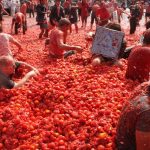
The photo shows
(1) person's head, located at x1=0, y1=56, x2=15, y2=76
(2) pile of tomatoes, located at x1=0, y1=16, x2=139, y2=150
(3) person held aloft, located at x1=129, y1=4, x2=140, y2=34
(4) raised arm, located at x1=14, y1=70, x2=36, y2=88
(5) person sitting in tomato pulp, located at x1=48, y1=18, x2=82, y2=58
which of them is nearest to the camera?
(2) pile of tomatoes, located at x1=0, y1=16, x2=139, y2=150

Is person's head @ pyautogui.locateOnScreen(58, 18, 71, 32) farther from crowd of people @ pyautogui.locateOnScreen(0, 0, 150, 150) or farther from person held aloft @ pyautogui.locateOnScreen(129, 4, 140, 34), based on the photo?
person held aloft @ pyautogui.locateOnScreen(129, 4, 140, 34)

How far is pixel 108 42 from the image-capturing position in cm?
859

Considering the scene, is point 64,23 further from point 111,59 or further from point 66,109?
point 66,109

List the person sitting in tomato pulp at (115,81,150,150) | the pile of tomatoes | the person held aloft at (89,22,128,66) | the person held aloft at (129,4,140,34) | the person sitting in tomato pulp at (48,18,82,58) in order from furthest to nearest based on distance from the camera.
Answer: the person held aloft at (129,4,140,34), the person sitting in tomato pulp at (48,18,82,58), the person held aloft at (89,22,128,66), the pile of tomatoes, the person sitting in tomato pulp at (115,81,150,150)

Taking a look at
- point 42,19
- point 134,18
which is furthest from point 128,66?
point 134,18

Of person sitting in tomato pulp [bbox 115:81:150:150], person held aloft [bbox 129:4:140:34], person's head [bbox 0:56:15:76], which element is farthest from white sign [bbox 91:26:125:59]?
person held aloft [bbox 129:4:140:34]

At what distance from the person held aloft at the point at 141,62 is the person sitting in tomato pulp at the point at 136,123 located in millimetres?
3441

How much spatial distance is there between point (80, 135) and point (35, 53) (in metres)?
7.51

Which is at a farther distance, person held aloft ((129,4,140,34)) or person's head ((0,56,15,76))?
person held aloft ((129,4,140,34))

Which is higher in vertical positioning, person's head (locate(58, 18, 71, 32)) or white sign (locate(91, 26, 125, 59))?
person's head (locate(58, 18, 71, 32))

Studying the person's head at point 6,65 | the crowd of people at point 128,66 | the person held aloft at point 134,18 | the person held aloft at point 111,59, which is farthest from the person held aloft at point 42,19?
the person's head at point 6,65

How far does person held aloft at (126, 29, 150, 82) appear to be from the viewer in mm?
6879

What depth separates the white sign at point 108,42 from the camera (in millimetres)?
8516

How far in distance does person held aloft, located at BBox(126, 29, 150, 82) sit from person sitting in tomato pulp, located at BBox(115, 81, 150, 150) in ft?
11.3
